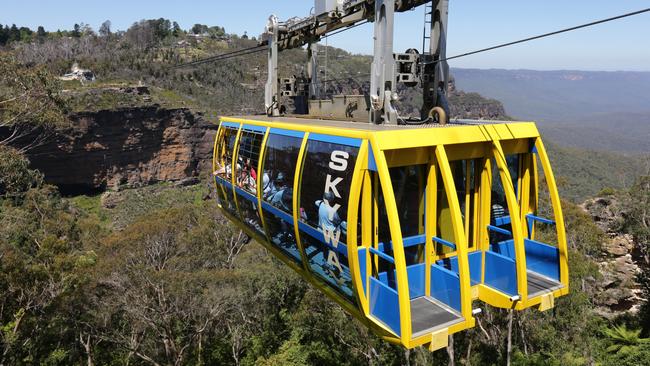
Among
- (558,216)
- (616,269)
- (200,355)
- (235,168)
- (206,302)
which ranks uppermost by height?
(235,168)

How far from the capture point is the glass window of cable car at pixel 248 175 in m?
7.42

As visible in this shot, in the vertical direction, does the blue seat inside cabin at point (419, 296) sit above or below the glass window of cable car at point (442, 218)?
below

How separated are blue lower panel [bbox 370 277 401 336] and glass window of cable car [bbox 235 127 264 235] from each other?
3141mm

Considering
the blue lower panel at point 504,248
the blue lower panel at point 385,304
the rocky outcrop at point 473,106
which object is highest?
the rocky outcrop at point 473,106

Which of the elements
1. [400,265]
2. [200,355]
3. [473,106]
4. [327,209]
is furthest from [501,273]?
[473,106]

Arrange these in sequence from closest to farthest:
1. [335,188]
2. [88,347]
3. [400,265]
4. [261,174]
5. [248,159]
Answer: [400,265] → [335,188] → [261,174] → [248,159] → [88,347]

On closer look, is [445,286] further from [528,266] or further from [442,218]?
[528,266]

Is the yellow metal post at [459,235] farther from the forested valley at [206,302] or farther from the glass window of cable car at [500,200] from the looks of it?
the forested valley at [206,302]

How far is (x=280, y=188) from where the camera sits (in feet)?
Answer: 20.9

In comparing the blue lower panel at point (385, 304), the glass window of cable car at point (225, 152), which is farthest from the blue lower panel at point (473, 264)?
the glass window of cable car at point (225, 152)

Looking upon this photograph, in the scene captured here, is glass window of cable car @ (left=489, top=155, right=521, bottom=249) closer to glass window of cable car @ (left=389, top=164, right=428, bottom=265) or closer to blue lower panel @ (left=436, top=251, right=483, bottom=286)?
blue lower panel @ (left=436, top=251, right=483, bottom=286)

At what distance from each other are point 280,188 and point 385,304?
247 cm

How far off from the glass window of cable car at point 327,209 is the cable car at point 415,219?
0.01 m

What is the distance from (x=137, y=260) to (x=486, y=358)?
1827cm
